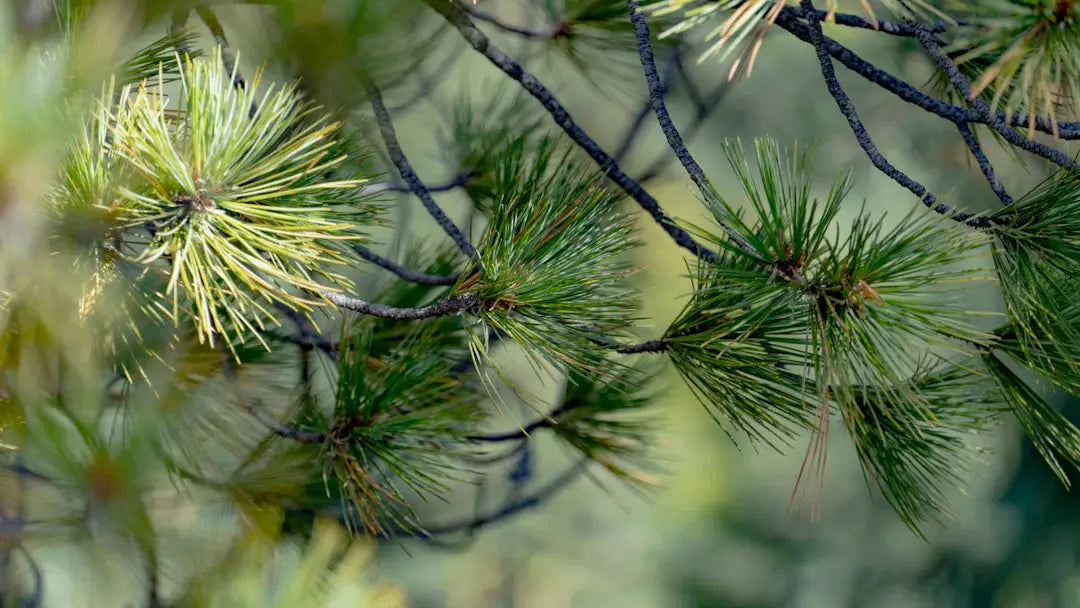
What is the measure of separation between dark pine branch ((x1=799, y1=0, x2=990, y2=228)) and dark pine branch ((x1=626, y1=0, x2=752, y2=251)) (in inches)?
3.1

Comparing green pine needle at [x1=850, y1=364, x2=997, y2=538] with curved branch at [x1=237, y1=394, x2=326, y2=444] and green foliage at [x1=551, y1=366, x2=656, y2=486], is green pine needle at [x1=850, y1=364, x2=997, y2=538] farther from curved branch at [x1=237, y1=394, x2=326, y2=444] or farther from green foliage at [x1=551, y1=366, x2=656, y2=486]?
curved branch at [x1=237, y1=394, x2=326, y2=444]

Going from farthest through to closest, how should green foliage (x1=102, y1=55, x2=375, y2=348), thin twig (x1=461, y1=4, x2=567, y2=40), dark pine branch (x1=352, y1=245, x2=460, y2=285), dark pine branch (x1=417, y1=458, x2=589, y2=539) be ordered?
dark pine branch (x1=417, y1=458, x2=589, y2=539), thin twig (x1=461, y1=4, x2=567, y2=40), dark pine branch (x1=352, y1=245, x2=460, y2=285), green foliage (x1=102, y1=55, x2=375, y2=348)

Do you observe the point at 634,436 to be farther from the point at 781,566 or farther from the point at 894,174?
the point at 781,566

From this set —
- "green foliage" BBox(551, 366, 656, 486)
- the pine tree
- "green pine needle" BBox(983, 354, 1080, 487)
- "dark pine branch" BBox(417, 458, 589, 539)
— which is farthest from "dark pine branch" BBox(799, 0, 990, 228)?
"dark pine branch" BBox(417, 458, 589, 539)

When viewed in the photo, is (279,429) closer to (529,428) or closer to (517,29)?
(529,428)

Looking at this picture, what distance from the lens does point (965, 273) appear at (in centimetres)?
38

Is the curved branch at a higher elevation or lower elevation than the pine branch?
lower

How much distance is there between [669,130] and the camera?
0.49m

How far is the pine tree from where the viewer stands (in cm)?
38

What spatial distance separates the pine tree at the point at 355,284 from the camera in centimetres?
38

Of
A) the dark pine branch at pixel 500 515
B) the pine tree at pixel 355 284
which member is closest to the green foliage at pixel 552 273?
the pine tree at pixel 355 284

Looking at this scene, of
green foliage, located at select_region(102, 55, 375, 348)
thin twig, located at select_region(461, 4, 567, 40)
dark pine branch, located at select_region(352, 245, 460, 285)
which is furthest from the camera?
thin twig, located at select_region(461, 4, 567, 40)

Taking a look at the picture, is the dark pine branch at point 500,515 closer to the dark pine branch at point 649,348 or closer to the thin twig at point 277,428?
the thin twig at point 277,428

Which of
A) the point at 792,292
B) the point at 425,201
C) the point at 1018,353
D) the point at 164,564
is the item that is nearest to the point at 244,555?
the point at 164,564
